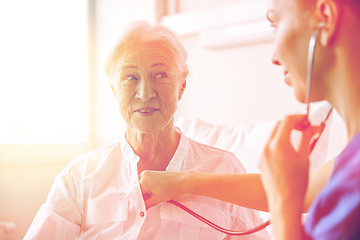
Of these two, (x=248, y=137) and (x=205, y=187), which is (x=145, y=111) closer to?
(x=205, y=187)

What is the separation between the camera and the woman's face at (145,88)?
0.90 meters

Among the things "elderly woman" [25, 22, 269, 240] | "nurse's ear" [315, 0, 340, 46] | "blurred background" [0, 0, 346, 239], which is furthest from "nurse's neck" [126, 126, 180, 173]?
"blurred background" [0, 0, 346, 239]

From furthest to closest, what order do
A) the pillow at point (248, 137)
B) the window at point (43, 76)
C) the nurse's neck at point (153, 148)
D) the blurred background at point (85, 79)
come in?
the window at point (43, 76) → the blurred background at point (85, 79) → the pillow at point (248, 137) → the nurse's neck at point (153, 148)

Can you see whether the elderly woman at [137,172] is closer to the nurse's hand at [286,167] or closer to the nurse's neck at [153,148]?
the nurse's neck at [153,148]

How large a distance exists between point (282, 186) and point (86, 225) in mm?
590

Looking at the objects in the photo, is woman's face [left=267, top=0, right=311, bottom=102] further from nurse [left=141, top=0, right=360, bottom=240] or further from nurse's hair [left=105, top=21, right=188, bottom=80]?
nurse's hair [left=105, top=21, right=188, bottom=80]

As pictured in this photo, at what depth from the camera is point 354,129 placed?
21.7 inches

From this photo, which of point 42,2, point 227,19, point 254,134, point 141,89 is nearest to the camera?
point 141,89

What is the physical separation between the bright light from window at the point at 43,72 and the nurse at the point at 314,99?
4.15 feet

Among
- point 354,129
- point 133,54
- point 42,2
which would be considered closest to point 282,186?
point 354,129

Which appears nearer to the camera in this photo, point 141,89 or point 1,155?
point 141,89

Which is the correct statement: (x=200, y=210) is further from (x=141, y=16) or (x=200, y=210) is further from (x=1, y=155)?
(x=141, y=16)

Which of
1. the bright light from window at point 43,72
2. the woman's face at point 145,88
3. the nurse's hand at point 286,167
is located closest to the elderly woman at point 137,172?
the woman's face at point 145,88

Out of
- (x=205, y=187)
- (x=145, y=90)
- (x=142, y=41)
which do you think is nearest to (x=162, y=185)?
(x=205, y=187)
